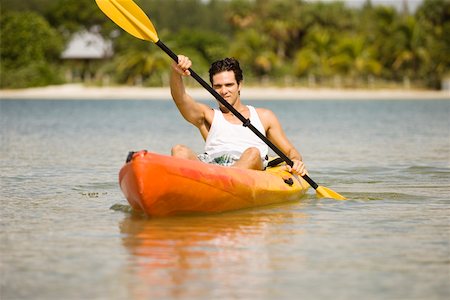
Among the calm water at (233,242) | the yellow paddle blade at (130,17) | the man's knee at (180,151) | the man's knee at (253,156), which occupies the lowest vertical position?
the calm water at (233,242)

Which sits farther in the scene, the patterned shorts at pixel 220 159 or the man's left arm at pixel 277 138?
the man's left arm at pixel 277 138

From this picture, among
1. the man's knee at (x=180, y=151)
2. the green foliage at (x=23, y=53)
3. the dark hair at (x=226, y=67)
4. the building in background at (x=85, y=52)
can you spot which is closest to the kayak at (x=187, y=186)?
the man's knee at (x=180, y=151)

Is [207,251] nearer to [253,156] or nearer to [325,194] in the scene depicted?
[253,156]

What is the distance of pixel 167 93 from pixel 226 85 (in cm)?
4293

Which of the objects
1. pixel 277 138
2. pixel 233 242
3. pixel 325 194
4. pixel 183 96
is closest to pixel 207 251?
pixel 233 242

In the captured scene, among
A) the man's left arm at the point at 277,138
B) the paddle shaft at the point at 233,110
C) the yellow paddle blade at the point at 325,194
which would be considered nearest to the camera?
the paddle shaft at the point at 233,110

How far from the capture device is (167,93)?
5097 cm

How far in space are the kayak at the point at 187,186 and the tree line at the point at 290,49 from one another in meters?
42.2

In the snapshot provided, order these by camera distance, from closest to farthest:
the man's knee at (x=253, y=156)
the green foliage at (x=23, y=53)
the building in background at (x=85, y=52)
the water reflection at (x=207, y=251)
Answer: the water reflection at (x=207, y=251) < the man's knee at (x=253, y=156) < the green foliage at (x=23, y=53) < the building in background at (x=85, y=52)

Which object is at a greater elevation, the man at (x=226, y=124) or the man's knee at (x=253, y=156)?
the man at (x=226, y=124)

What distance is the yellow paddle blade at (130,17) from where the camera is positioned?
8.23 metres

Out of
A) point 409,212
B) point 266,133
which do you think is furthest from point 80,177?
point 409,212

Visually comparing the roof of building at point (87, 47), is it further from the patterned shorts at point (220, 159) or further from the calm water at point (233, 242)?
the patterned shorts at point (220, 159)

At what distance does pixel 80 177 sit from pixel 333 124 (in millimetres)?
14567
